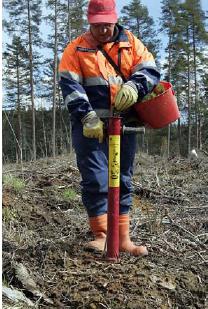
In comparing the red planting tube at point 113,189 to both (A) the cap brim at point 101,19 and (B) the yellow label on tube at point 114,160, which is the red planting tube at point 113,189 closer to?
(B) the yellow label on tube at point 114,160

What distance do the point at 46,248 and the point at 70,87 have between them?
1093mm

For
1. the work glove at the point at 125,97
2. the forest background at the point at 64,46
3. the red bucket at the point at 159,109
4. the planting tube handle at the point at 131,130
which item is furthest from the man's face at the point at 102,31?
the forest background at the point at 64,46

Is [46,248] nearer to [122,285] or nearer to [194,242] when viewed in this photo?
[122,285]

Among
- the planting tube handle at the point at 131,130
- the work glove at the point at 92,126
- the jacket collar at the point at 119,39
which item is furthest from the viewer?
the jacket collar at the point at 119,39

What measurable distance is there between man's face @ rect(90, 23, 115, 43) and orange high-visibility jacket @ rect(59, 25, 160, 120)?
0.04 m

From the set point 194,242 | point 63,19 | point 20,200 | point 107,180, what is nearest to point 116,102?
point 107,180

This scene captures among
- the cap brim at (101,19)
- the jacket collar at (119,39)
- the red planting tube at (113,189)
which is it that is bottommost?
the red planting tube at (113,189)

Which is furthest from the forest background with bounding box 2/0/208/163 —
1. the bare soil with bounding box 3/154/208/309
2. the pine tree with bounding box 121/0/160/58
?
the bare soil with bounding box 3/154/208/309

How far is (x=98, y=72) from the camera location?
3.50 metres

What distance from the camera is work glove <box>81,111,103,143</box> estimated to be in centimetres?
328

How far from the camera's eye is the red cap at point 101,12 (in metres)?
3.41

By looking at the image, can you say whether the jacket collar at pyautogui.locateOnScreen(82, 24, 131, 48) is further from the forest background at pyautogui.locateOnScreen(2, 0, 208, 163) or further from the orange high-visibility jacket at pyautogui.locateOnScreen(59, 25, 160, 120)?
the forest background at pyautogui.locateOnScreen(2, 0, 208, 163)

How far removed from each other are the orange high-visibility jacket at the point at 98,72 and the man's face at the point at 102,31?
0.12 ft

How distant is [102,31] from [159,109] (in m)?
0.66
